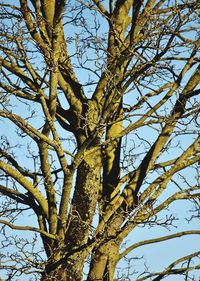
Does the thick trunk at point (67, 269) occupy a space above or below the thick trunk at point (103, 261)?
below

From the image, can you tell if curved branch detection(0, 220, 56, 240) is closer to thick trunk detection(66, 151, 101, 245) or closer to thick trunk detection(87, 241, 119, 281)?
thick trunk detection(66, 151, 101, 245)

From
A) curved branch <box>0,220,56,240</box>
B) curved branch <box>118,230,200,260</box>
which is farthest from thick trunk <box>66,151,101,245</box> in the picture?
curved branch <box>118,230,200,260</box>

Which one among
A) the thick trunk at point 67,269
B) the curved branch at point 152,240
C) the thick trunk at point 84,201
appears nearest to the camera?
the thick trunk at point 67,269

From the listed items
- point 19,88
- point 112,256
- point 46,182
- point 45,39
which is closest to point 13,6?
point 45,39

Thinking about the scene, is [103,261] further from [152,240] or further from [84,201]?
[84,201]

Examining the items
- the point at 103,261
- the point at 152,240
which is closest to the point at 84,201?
the point at 103,261

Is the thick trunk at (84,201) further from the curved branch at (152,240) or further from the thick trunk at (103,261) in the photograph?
the curved branch at (152,240)

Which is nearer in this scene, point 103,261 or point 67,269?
point 67,269

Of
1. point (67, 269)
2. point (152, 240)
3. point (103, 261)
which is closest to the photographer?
point (67, 269)

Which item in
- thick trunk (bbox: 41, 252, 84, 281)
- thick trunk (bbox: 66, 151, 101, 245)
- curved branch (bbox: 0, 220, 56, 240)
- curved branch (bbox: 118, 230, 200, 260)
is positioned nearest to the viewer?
thick trunk (bbox: 41, 252, 84, 281)

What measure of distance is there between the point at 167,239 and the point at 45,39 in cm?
341

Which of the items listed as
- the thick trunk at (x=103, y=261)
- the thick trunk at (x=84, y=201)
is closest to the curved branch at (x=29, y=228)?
the thick trunk at (x=84, y=201)

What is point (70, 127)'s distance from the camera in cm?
787

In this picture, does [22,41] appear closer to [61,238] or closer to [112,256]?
[61,238]
